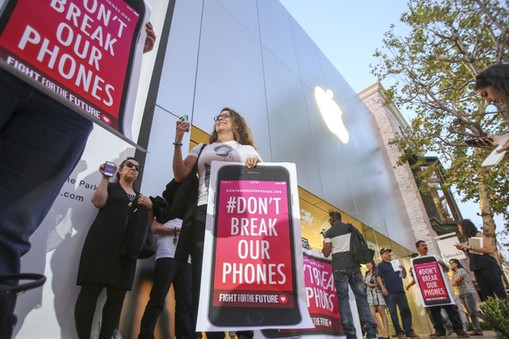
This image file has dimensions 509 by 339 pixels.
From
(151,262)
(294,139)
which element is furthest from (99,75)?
(294,139)

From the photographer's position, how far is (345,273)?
395 centimetres

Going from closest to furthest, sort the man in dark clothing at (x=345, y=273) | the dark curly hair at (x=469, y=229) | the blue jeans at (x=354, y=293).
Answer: the blue jeans at (x=354, y=293) → the man in dark clothing at (x=345, y=273) → the dark curly hair at (x=469, y=229)

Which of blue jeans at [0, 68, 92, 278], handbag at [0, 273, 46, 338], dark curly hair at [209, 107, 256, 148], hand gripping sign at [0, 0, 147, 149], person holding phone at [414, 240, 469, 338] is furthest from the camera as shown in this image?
person holding phone at [414, 240, 469, 338]

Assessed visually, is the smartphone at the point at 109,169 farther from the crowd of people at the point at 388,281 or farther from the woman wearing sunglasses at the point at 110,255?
the crowd of people at the point at 388,281

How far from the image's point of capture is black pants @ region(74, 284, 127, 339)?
206 centimetres

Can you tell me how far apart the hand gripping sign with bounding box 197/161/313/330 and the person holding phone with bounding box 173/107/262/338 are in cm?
12

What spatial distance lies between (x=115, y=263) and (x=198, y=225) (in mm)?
885

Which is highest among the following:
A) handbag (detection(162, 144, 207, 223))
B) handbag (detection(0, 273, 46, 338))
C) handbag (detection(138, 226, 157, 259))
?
handbag (detection(162, 144, 207, 223))

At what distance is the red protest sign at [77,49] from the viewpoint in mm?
941

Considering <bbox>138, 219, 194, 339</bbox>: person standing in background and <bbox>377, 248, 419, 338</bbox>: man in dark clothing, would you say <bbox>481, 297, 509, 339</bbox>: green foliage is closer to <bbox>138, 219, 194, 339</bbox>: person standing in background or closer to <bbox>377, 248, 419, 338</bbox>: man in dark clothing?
<bbox>377, 248, 419, 338</bbox>: man in dark clothing

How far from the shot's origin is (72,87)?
1.03m

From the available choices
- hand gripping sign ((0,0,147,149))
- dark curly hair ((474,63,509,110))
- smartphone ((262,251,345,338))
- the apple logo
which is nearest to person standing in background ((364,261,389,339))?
smartphone ((262,251,345,338))

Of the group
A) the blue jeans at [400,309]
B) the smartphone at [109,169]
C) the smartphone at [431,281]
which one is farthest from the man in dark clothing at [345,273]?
the smartphone at [109,169]

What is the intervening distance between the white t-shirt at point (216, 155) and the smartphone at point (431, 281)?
5440 mm
